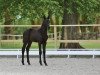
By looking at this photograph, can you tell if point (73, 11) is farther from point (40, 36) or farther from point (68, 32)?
point (40, 36)

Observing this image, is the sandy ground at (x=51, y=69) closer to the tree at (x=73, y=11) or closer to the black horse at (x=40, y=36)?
the black horse at (x=40, y=36)

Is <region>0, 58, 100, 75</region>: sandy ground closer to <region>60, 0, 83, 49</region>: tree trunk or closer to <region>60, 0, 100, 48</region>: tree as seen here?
<region>60, 0, 83, 49</region>: tree trunk

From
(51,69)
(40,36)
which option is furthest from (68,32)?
(51,69)

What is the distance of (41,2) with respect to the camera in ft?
84.3

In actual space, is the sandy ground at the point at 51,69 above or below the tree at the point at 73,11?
below

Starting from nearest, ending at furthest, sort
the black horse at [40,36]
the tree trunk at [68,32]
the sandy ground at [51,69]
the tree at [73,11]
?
the sandy ground at [51,69] → the black horse at [40,36] → the tree trunk at [68,32] → the tree at [73,11]

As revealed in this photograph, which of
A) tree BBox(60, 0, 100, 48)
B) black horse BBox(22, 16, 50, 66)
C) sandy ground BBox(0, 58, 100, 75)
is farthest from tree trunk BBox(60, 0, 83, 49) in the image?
sandy ground BBox(0, 58, 100, 75)

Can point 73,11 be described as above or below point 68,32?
above

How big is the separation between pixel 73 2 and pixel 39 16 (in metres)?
2.25

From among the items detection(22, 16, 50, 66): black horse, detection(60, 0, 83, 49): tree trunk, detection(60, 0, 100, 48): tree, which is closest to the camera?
detection(22, 16, 50, 66): black horse

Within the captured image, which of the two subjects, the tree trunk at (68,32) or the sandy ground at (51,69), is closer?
the sandy ground at (51,69)

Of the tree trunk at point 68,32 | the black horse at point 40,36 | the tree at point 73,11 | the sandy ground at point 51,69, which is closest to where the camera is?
the sandy ground at point 51,69

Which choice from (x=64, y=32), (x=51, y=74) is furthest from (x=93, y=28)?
(x=51, y=74)

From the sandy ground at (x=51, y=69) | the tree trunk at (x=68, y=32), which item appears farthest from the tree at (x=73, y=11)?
the sandy ground at (x=51, y=69)
